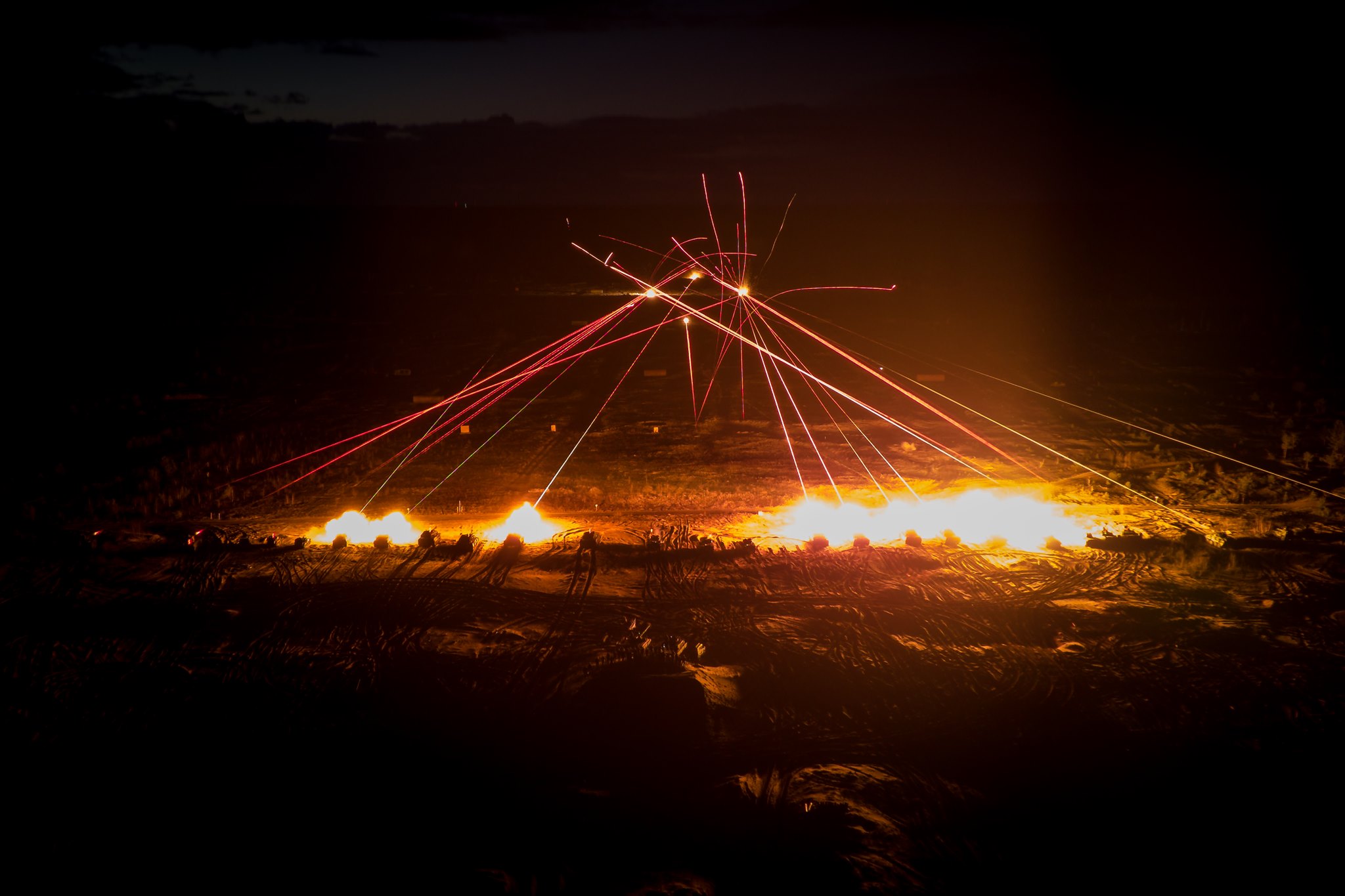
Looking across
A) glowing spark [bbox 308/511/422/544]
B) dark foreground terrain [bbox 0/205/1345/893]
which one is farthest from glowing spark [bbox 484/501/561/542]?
glowing spark [bbox 308/511/422/544]

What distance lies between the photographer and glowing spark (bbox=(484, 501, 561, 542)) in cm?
973

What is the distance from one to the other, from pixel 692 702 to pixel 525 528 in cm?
454

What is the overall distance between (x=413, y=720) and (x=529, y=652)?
122cm

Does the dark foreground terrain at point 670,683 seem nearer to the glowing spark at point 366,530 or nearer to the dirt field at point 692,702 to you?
the dirt field at point 692,702

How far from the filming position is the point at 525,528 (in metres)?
10.0

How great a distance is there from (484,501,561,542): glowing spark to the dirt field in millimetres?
336

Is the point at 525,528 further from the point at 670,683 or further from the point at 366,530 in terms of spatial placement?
the point at 670,683

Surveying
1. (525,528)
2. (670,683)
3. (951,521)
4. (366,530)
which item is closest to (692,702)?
(670,683)

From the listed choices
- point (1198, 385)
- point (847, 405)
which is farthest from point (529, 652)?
point (1198, 385)

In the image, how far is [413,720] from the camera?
20.1 ft

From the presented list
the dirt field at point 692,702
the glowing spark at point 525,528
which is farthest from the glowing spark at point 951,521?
the glowing spark at point 525,528

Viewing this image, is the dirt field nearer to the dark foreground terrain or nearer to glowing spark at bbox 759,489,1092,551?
the dark foreground terrain

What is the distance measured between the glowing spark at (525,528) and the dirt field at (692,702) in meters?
0.34

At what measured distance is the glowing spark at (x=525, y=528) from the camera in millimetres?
9734
